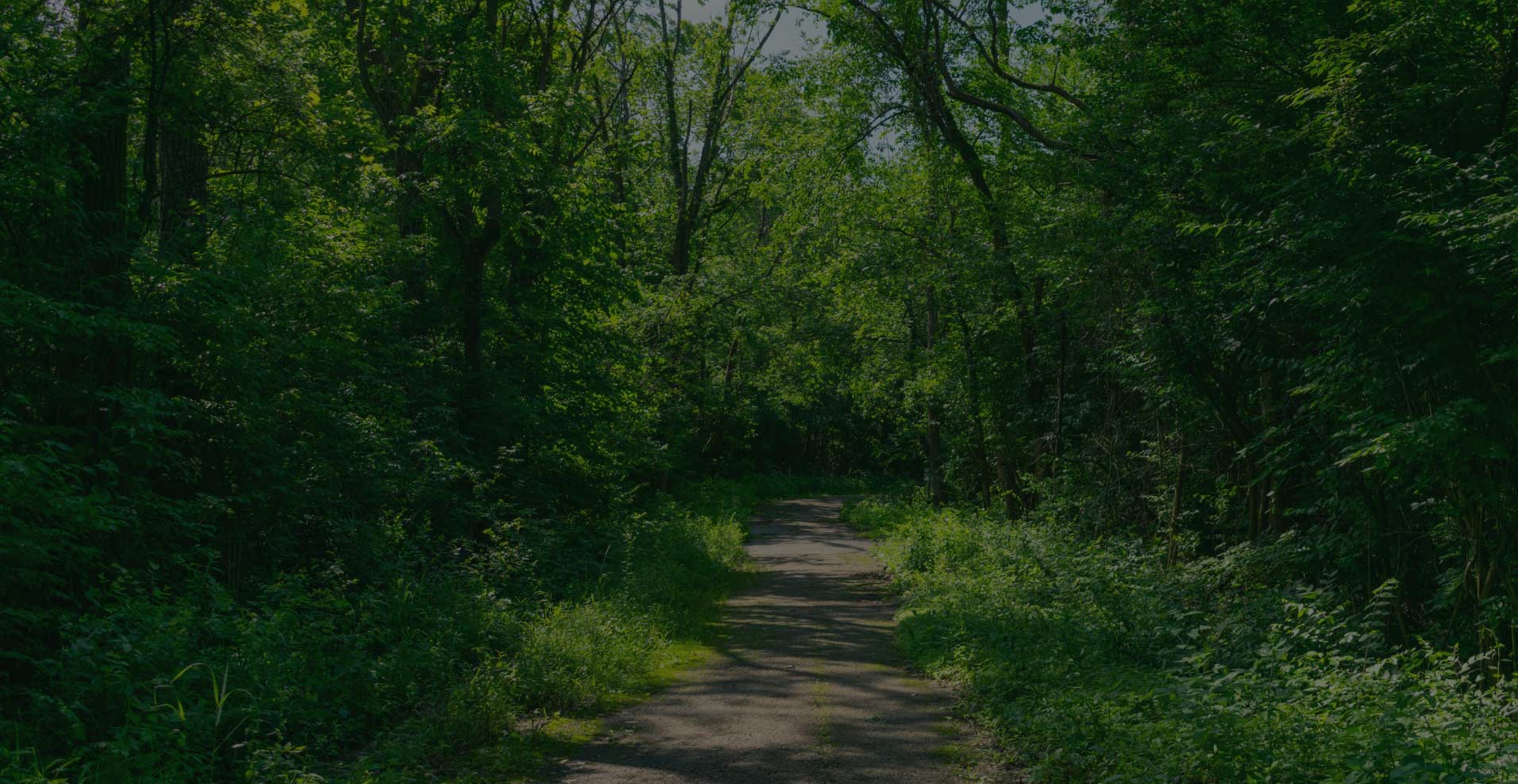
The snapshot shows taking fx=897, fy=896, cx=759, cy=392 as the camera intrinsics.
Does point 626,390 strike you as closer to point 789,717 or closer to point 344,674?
point 789,717

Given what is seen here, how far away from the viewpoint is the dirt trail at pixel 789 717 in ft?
20.3

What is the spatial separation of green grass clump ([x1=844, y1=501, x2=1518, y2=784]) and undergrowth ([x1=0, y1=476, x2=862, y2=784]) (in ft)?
11.5

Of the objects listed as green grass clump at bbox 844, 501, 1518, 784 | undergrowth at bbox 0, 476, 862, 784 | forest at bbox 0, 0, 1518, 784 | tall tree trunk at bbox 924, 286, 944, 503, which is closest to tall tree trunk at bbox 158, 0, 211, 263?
forest at bbox 0, 0, 1518, 784

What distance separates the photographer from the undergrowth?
194 inches

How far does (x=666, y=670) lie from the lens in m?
9.63

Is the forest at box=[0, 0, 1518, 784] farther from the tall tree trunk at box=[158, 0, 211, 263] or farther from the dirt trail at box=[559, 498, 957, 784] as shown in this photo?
the dirt trail at box=[559, 498, 957, 784]

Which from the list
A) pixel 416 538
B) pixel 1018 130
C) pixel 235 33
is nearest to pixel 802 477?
pixel 1018 130

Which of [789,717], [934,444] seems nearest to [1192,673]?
[789,717]

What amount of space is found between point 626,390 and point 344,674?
11.3m

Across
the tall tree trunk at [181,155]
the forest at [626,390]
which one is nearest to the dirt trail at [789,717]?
the forest at [626,390]

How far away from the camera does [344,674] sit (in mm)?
6801

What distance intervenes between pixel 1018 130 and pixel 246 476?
13.7 m

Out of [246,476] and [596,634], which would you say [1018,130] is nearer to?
[596,634]

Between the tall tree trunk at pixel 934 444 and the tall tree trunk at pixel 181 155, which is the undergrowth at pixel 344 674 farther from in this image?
the tall tree trunk at pixel 934 444
